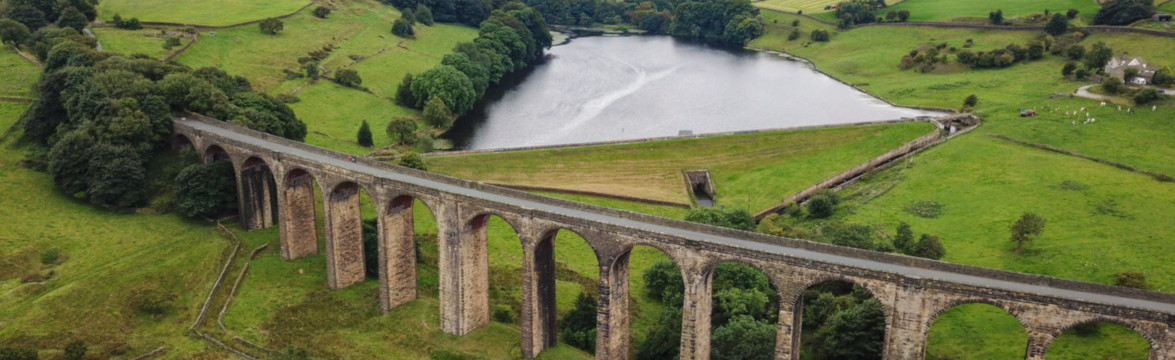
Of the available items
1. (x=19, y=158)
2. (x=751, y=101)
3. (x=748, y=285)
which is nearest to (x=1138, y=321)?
(x=748, y=285)

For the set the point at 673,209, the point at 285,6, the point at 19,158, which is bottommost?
the point at 673,209

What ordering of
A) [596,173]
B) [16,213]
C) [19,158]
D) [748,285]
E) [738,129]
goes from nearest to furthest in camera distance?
1. [748,285]
2. [16,213]
3. [19,158]
4. [596,173]
5. [738,129]

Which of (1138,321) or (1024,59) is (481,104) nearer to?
(1024,59)

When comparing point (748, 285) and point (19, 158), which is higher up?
point (19, 158)

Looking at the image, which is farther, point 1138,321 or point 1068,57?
point 1068,57

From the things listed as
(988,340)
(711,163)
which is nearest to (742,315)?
(988,340)

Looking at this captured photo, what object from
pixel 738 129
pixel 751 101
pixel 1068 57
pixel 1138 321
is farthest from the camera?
pixel 751 101
